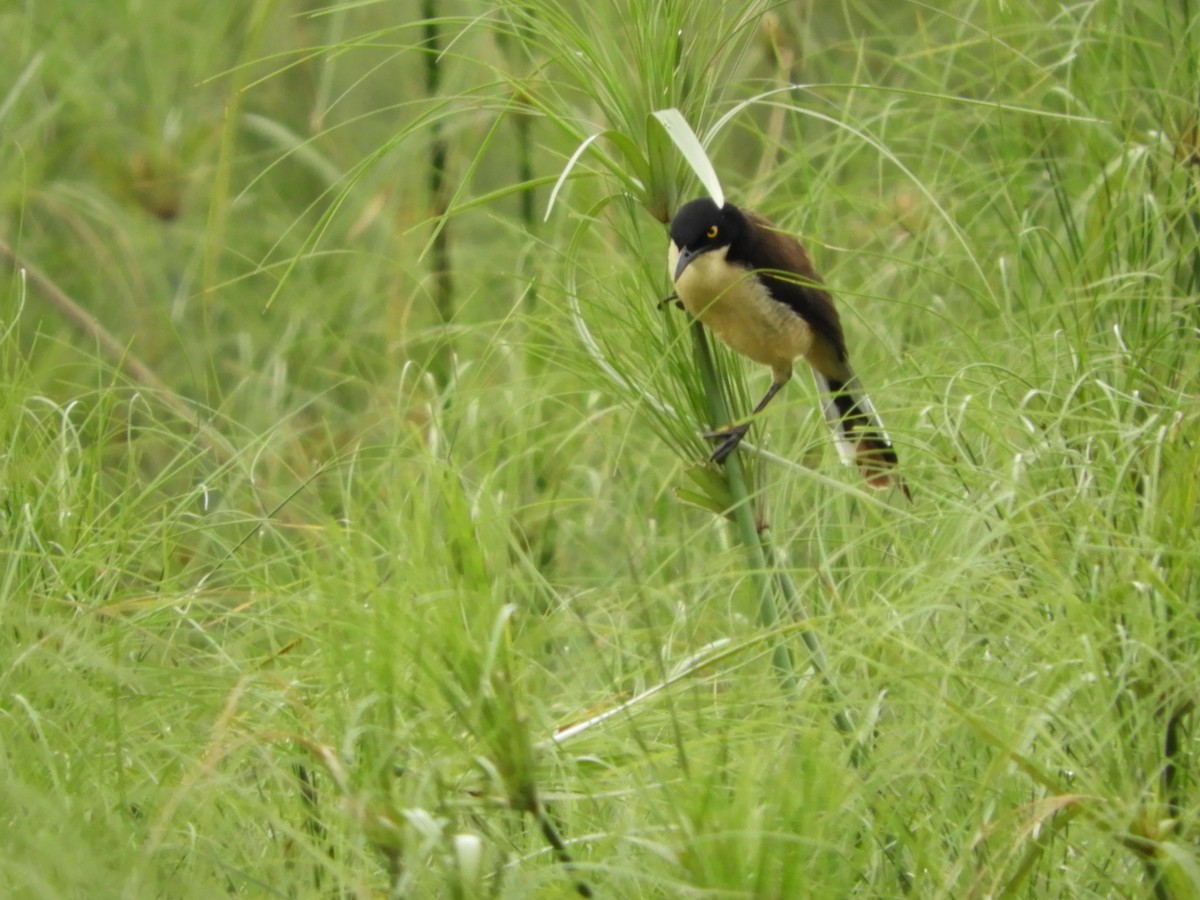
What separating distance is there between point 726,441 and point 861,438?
0.20 metres

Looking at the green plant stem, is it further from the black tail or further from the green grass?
the black tail

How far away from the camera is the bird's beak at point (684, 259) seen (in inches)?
111

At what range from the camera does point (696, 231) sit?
2.89 metres

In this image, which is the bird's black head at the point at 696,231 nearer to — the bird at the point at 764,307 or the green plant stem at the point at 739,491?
the bird at the point at 764,307

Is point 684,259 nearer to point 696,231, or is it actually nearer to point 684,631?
point 696,231

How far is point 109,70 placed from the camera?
5.90 meters

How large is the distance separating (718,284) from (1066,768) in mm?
1257

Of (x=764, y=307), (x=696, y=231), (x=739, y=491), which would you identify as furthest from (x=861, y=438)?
(x=764, y=307)

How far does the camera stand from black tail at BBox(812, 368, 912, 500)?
7.43ft

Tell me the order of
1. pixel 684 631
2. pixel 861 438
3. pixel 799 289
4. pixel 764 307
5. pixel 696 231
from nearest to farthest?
pixel 861 438 → pixel 684 631 → pixel 696 231 → pixel 764 307 → pixel 799 289

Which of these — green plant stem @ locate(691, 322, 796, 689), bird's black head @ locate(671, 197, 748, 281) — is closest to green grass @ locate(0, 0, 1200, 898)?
green plant stem @ locate(691, 322, 796, 689)

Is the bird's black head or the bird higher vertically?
the bird's black head

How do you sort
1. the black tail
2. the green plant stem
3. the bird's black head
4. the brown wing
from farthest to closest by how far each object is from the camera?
the brown wing < the bird's black head < the green plant stem < the black tail

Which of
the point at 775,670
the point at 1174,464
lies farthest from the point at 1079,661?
the point at 775,670
